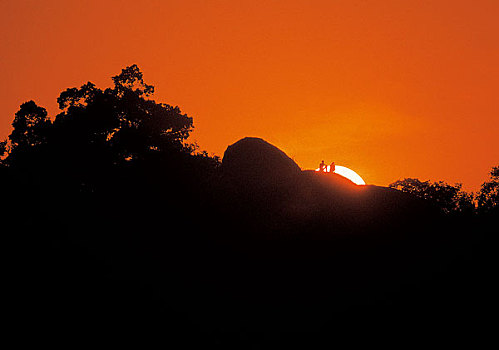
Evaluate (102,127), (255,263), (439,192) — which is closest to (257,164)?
(255,263)

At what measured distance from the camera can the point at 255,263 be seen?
1986 cm

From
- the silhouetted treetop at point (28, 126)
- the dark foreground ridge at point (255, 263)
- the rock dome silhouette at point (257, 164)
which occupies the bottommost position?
the dark foreground ridge at point (255, 263)

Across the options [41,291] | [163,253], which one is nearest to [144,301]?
[163,253]

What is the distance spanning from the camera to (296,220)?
20.3 m

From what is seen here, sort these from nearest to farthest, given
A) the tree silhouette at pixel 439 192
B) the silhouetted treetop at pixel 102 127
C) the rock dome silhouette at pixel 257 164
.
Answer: the rock dome silhouette at pixel 257 164 → the silhouetted treetop at pixel 102 127 → the tree silhouette at pixel 439 192

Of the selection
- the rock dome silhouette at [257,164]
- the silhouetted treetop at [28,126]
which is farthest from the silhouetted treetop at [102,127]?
the rock dome silhouette at [257,164]

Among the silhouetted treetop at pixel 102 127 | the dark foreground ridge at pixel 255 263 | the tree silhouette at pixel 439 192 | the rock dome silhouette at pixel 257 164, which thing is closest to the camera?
the dark foreground ridge at pixel 255 263

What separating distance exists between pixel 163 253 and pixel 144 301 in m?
2.63

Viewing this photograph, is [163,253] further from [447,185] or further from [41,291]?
[447,185]

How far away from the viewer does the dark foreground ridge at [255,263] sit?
716 inches

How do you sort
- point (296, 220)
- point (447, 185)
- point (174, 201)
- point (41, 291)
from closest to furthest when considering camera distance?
point (41, 291), point (296, 220), point (174, 201), point (447, 185)

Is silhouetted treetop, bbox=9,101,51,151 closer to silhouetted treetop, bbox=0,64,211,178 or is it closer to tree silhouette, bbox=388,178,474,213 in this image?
silhouetted treetop, bbox=0,64,211,178

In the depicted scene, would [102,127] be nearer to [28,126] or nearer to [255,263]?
[28,126]

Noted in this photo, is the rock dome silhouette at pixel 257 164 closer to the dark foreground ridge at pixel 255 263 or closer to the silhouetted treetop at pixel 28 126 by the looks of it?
the dark foreground ridge at pixel 255 263
